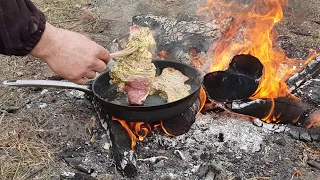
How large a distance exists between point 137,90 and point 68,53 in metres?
1.02

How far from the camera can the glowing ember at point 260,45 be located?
4.41 m

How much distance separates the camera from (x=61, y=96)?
4.55m

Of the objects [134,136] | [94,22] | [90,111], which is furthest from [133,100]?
[94,22]

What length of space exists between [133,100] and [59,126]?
2.94 ft

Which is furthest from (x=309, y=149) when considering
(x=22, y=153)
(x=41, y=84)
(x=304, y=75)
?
(x=22, y=153)

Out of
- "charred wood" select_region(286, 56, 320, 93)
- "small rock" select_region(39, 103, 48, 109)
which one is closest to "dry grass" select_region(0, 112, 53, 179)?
"small rock" select_region(39, 103, 48, 109)

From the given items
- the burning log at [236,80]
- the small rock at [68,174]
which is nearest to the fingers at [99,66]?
the small rock at [68,174]

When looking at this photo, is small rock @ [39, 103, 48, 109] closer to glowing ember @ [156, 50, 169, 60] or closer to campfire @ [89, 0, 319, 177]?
campfire @ [89, 0, 319, 177]

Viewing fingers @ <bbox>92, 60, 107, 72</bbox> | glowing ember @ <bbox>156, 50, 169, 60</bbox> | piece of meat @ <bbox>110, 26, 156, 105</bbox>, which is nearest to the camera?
fingers @ <bbox>92, 60, 107, 72</bbox>

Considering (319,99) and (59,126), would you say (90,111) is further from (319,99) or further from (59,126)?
(319,99)

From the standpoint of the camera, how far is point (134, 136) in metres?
3.82

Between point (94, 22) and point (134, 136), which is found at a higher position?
point (134, 136)

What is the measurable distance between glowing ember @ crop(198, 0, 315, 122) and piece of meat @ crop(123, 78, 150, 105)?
1.19 m

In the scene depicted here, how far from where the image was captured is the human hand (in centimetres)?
282
